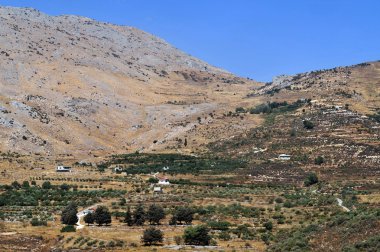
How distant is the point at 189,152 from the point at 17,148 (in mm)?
41612

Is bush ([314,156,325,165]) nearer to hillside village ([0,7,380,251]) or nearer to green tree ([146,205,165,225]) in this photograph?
hillside village ([0,7,380,251])

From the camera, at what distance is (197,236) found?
182ft

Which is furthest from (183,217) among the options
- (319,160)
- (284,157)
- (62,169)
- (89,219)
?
(284,157)

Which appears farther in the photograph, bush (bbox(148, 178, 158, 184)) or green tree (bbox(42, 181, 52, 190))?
bush (bbox(148, 178, 158, 184))

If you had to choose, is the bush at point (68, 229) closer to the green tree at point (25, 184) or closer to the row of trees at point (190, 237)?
the row of trees at point (190, 237)

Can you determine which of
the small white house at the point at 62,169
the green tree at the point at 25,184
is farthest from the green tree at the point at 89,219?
the small white house at the point at 62,169

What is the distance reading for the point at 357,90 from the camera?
179 meters

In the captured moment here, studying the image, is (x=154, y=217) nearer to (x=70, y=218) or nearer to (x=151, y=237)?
(x=70, y=218)

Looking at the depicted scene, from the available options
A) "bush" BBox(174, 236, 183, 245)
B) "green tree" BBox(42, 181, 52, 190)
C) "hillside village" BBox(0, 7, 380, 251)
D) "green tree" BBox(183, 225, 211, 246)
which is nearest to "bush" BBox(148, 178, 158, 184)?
"hillside village" BBox(0, 7, 380, 251)

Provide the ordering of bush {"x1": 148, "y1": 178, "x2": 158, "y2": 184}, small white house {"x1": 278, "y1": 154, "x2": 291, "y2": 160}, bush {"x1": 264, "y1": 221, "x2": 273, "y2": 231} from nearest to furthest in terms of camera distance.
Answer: bush {"x1": 264, "y1": 221, "x2": 273, "y2": 231} < bush {"x1": 148, "y1": 178, "x2": 158, "y2": 184} < small white house {"x1": 278, "y1": 154, "x2": 291, "y2": 160}

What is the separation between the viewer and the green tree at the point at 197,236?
5550 cm

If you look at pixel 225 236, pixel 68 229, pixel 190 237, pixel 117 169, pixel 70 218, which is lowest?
pixel 225 236

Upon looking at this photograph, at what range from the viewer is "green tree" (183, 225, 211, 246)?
55500 millimetres

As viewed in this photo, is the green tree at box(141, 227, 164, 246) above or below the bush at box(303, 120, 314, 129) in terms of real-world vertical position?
below
